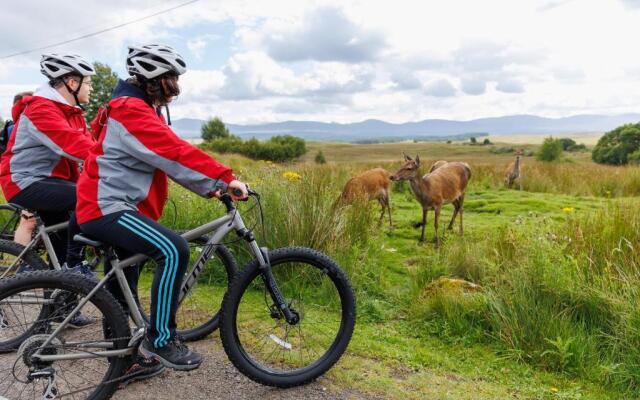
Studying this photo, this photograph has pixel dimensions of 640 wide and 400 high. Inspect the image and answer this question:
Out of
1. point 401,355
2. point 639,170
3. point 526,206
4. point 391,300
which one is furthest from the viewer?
point 639,170

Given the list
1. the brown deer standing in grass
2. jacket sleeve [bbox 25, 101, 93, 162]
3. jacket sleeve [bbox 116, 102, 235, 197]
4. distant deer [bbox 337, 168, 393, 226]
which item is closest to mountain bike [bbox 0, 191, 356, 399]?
jacket sleeve [bbox 116, 102, 235, 197]

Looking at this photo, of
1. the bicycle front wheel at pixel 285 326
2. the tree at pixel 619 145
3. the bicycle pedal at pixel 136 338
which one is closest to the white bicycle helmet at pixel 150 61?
the bicycle front wheel at pixel 285 326

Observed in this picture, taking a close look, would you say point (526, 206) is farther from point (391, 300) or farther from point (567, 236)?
point (391, 300)

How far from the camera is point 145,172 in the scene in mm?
3398

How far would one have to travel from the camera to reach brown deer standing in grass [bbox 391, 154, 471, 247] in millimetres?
10086

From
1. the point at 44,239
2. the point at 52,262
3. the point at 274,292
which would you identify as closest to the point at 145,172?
the point at 274,292

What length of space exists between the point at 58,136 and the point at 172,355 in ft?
7.31

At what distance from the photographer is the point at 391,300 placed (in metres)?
5.89

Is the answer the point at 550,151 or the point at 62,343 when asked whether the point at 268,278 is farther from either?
the point at 550,151

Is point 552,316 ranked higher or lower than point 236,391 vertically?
higher

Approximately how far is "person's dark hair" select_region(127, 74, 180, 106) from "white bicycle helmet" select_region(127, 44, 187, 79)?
0.05m

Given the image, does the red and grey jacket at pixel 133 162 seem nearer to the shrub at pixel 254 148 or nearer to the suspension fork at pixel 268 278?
the suspension fork at pixel 268 278

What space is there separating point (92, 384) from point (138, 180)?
1.52 metres

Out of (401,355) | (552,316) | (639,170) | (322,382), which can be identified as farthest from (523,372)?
(639,170)
